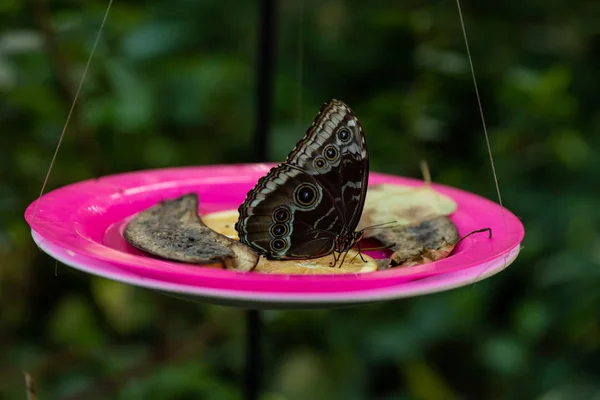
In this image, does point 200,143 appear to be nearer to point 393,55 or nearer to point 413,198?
point 393,55

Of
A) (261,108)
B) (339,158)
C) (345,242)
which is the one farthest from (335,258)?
(261,108)

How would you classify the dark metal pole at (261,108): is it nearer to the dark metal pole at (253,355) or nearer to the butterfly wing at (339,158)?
the dark metal pole at (253,355)

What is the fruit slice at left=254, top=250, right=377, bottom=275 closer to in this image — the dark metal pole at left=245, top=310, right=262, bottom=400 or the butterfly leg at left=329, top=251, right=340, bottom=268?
the butterfly leg at left=329, top=251, right=340, bottom=268

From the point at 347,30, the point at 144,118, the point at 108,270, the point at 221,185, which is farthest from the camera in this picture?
the point at 347,30

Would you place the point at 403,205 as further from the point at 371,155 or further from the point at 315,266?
the point at 371,155

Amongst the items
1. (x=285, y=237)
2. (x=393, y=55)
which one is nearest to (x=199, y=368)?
(x=393, y=55)

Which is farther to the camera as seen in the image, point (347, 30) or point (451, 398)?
point (347, 30)

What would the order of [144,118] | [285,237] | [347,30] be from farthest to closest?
[347,30] → [144,118] → [285,237]
